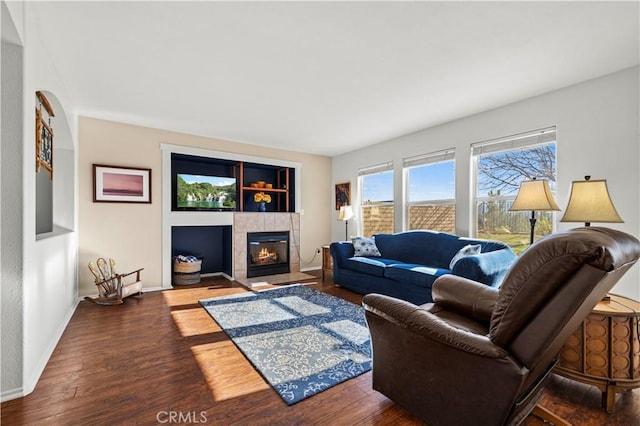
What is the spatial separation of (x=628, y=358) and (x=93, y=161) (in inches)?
226

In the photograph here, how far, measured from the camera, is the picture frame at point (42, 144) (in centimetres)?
223

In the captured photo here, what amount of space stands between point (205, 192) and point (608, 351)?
5.20m

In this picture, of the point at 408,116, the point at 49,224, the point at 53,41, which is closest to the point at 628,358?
the point at 408,116

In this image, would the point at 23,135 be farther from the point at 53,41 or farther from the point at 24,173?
the point at 53,41

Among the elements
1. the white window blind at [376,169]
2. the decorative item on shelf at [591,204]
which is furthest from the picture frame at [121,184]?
the decorative item on shelf at [591,204]

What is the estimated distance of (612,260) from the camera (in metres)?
1.00

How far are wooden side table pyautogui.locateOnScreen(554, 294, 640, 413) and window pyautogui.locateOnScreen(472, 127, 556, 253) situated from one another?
1739 millimetres

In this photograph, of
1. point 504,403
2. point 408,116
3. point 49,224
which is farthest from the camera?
point 408,116

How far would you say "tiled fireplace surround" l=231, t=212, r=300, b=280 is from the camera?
521cm

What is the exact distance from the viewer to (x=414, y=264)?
13.4 ft

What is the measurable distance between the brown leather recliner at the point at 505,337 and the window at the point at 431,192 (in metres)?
2.84

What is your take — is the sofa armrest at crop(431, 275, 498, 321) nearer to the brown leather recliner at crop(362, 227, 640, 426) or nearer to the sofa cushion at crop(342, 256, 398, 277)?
the brown leather recliner at crop(362, 227, 640, 426)

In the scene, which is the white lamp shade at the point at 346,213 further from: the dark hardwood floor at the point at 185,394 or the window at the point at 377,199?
the dark hardwood floor at the point at 185,394

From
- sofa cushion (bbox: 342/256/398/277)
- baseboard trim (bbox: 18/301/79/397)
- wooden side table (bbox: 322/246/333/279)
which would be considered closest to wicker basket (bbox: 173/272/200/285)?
baseboard trim (bbox: 18/301/79/397)
